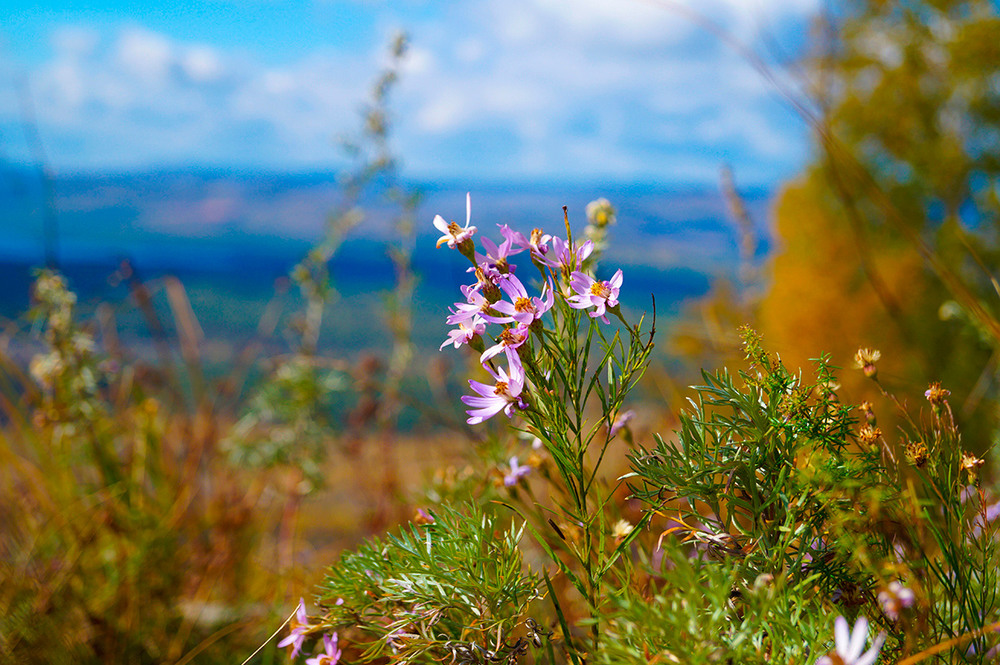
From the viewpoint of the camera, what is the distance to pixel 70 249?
54.3m

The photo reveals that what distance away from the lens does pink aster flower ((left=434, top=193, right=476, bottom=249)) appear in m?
0.65

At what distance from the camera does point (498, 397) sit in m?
0.59

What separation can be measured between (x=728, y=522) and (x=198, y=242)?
259ft

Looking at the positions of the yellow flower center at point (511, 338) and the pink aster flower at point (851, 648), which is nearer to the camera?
the pink aster flower at point (851, 648)

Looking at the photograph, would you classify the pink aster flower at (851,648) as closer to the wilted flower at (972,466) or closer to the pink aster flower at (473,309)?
the wilted flower at (972,466)

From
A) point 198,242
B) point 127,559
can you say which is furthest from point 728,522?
point 198,242

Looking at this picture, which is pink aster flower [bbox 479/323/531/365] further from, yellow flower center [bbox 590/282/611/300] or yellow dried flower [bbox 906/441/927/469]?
yellow dried flower [bbox 906/441/927/469]

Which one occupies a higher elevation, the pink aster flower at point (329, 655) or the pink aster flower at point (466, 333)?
the pink aster flower at point (466, 333)

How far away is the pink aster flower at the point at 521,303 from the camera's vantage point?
22.6 inches

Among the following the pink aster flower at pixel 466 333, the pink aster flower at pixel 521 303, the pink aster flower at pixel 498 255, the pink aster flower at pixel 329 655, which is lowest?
the pink aster flower at pixel 329 655

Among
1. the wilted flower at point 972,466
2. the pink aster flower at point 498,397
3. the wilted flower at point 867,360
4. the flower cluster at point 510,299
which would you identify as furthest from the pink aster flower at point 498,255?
the wilted flower at point 972,466

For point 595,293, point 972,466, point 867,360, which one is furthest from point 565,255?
point 972,466

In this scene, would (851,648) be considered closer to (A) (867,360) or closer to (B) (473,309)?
(A) (867,360)

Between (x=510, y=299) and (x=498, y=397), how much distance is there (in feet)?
0.32
